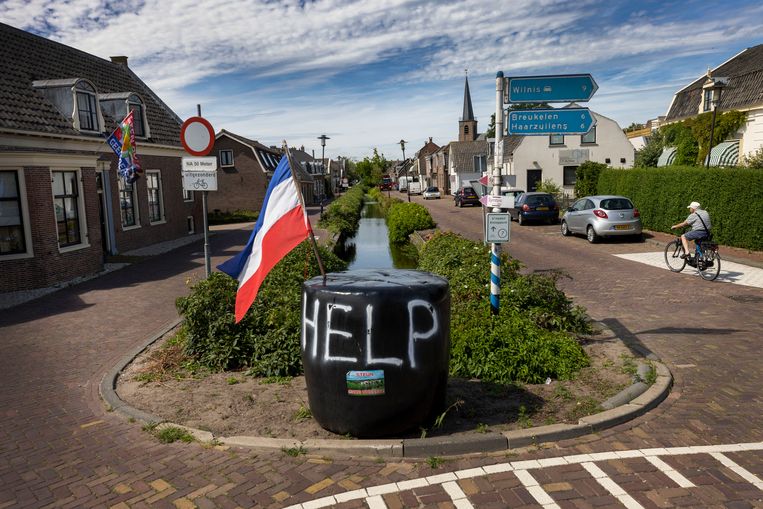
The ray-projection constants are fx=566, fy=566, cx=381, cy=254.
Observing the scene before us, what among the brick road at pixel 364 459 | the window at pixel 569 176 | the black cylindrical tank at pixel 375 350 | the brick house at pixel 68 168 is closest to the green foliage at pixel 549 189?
the window at pixel 569 176

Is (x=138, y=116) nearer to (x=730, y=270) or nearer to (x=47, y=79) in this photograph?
(x=47, y=79)

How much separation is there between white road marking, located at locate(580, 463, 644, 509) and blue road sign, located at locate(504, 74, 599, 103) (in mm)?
4552

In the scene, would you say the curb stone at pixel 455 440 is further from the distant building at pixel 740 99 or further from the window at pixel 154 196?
the distant building at pixel 740 99

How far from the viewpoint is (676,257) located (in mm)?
13008

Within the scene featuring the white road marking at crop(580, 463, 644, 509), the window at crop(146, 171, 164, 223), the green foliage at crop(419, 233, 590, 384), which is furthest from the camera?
the window at crop(146, 171, 164, 223)

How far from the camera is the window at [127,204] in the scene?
19797mm

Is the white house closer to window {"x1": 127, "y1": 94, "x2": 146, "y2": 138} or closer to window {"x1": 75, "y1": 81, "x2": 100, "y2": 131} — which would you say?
window {"x1": 127, "y1": 94, "x2": 146, "y2": 138}

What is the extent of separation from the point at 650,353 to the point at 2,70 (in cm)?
1693

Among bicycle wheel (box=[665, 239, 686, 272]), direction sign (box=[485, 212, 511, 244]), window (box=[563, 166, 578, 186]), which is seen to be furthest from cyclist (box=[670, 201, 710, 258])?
window (box=[563, 166, 578, 186])

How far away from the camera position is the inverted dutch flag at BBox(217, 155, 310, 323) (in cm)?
521

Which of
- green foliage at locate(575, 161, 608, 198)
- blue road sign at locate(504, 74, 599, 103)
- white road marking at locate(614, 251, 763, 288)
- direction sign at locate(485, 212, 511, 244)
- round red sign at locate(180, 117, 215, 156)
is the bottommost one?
white road marking at locate(614, 251, 763, 288)

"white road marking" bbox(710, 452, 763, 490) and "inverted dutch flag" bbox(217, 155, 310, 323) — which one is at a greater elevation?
"inverted dutch flag" bbox(217, 155, 310, 323)

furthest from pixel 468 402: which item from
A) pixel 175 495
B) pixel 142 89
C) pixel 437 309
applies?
pixel 142 89

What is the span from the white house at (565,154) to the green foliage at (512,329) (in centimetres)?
3195
